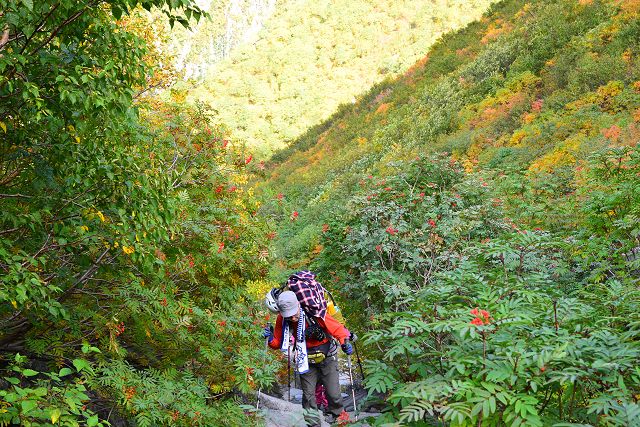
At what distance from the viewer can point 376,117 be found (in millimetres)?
30531

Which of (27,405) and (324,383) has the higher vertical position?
(27,405)

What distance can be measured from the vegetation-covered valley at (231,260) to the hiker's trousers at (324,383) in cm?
42

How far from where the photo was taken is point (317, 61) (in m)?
59.6

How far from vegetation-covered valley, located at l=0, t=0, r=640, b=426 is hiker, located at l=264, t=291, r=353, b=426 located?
1.37 ft

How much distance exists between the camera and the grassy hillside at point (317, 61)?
154ft

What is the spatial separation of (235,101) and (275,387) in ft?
182

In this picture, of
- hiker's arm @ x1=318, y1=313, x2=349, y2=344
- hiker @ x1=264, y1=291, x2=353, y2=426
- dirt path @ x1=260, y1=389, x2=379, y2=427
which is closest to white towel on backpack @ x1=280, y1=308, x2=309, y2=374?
hiker @ x1=264, y1=291, x2=353, y2=426

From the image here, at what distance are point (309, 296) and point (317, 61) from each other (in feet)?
189

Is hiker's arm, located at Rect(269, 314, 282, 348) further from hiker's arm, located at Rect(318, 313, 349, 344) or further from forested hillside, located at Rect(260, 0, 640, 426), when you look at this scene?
forested hillside, located at Rect(260, 0, 640, 426)

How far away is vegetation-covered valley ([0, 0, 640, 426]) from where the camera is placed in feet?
8.34

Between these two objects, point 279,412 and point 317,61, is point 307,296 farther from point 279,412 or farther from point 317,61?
point 317,61

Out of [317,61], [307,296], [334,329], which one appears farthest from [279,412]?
[317,61]

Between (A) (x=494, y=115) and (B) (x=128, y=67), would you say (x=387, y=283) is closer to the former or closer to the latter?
(B) (x=128, y=67)

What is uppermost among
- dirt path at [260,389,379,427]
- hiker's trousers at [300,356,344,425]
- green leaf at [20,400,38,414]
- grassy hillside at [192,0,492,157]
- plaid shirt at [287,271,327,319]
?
grassy hillside at [192,0,492,157]
